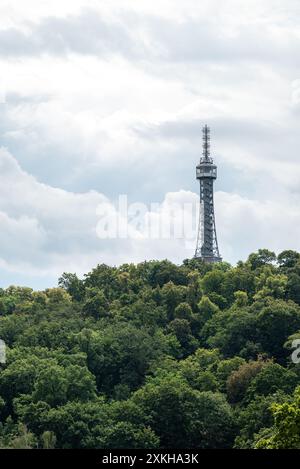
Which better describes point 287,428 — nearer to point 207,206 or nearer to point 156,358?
point 156,358

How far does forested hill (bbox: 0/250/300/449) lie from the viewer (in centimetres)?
8869

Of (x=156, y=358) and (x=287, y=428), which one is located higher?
(x=156, y=358)

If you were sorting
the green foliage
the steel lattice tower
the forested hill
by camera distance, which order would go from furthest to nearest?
the steel lattice tower
the forested hill
the green foliage

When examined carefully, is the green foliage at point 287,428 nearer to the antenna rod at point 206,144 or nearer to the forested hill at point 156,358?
the forested hill at point 156,358

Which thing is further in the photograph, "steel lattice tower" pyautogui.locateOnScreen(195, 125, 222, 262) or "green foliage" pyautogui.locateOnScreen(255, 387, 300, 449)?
"steel lattice tower" pyautogui.locateOnScreen(195, 125, 222, 262)

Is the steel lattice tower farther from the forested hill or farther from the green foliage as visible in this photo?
the green foliage

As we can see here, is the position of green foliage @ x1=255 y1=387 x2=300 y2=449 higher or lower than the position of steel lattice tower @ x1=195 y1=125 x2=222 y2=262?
lower

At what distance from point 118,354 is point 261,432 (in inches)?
1099

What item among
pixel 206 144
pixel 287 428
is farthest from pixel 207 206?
pixel 287 428

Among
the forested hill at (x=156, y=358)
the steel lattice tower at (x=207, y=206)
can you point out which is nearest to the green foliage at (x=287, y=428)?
the forested hill at (x=156, y=358)

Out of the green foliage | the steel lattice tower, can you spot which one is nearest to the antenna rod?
the steel lattice tower

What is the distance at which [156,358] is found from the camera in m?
108

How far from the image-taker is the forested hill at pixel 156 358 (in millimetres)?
88688
